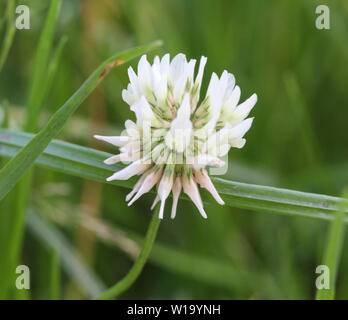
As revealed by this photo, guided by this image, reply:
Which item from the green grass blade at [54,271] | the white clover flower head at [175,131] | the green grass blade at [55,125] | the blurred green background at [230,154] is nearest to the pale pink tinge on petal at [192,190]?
the white clover flower head at [175,131]

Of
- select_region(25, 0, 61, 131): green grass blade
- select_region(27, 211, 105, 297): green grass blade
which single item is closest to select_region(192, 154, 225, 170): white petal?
select_region(25, 0, 61, 131): green grass blade

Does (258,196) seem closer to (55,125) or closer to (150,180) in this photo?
(150,180)

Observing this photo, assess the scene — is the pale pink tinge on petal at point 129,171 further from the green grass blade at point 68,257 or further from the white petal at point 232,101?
the green grass blade at point 68,257

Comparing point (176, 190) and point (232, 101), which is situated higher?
point (232, 101)

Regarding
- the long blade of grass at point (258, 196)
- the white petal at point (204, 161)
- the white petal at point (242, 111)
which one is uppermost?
the white petal at point (242, 111)

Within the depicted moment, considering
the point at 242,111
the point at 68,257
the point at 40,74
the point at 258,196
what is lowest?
the point at 68,257

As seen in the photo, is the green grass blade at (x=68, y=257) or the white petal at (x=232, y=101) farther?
the green grass blade at (x=68, y=257)

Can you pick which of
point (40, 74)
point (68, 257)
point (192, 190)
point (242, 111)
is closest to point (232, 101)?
point (242, 111)
